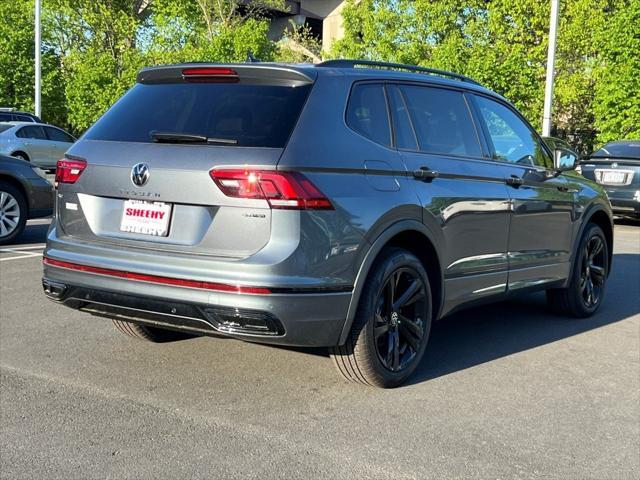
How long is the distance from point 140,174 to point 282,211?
82 centimetres

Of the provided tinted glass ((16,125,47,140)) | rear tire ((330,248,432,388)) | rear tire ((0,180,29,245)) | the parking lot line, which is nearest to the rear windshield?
rear tire ((330,248,432,388))

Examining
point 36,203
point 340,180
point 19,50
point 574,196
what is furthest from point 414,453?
point 19,50

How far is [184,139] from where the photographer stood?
393 centimetres

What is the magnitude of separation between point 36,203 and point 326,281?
695cm

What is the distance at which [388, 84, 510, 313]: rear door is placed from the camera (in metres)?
4.57

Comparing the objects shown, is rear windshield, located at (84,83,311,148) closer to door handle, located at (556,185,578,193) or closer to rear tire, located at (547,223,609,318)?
door handle, located at (556,185,578,193)

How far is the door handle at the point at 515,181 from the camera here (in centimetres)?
539

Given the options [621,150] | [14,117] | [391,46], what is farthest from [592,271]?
[391,46]

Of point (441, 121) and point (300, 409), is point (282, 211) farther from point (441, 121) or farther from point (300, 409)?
point (441, 121)

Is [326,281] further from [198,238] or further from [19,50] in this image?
[19,50]

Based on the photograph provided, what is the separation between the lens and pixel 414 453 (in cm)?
354

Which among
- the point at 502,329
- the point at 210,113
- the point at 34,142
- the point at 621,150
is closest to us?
the point at 210,113

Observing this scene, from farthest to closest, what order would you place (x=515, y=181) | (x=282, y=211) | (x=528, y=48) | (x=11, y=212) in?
(x=528, y=48), (x=11, y=212), (x=515, y=181), (x=282, y=211)

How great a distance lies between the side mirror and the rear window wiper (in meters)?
3.27
